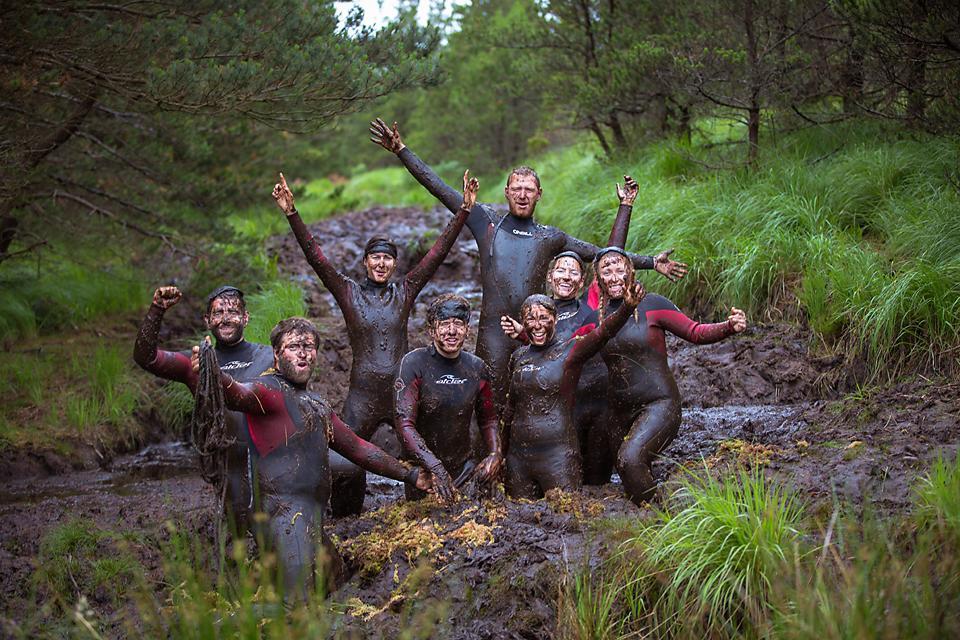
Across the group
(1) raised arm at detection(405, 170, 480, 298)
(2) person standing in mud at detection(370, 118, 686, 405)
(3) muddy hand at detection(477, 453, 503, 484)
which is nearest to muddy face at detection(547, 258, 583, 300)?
(2) person standing in mud at detection(370, 118, 686, 405)

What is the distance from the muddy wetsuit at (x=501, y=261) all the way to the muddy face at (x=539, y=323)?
0.80 m

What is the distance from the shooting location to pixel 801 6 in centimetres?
1044

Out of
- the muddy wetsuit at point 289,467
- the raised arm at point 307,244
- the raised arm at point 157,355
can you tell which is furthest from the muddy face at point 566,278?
the raised arm at point 157,355

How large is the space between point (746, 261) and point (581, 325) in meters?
3.13

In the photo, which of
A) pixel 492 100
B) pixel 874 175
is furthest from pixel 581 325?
pixel 492 100

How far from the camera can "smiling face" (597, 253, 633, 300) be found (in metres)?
6.27

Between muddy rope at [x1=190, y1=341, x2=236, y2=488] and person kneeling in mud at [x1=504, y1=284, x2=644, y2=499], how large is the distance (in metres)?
1.93

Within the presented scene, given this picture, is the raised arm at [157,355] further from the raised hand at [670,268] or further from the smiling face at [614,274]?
the raised hand at [670,268]

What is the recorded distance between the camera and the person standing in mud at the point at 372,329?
699 cm

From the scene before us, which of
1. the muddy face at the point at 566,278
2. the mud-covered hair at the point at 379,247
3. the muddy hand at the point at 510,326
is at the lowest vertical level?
the muddy hand at the point at 510,326

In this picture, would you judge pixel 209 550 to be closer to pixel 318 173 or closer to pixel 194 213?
pixel 194 213

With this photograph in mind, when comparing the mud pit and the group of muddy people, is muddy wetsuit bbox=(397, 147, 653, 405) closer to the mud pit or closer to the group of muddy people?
the group of muddy people

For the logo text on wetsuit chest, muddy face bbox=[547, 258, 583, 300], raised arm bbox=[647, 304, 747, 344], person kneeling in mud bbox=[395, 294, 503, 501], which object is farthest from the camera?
muddy face bbox=[547, 258, 583, 300]

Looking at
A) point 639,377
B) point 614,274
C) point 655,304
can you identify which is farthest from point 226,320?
point 655,304
